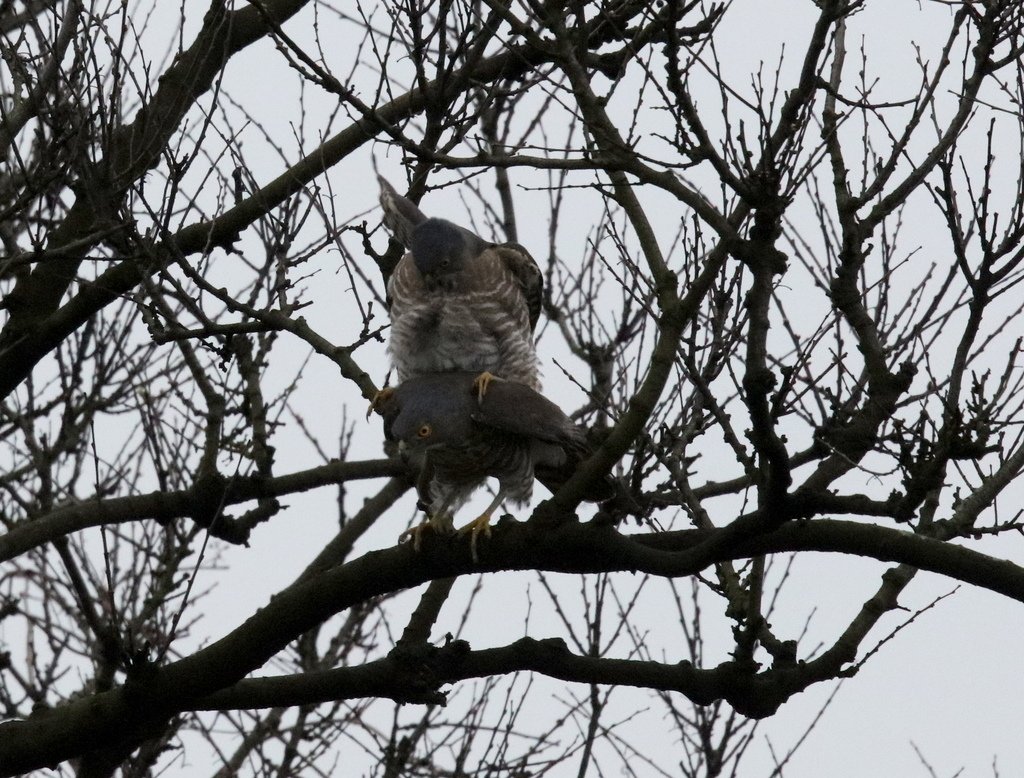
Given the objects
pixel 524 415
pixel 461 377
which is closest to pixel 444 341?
pixel 461 377

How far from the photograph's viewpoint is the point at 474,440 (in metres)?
5.36

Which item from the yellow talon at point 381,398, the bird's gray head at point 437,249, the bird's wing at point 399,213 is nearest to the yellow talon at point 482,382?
the yellow talon at point 381,398

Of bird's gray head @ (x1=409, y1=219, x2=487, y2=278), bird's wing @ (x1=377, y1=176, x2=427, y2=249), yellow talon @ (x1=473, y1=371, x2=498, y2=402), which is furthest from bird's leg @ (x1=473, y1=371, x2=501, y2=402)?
bird's wing @ (x1=377, y1=176, x2=427, y2=249)

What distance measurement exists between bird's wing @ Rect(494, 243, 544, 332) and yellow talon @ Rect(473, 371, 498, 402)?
2.69ft

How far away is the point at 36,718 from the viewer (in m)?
4.72

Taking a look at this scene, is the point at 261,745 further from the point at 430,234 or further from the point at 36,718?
the point at 430,234

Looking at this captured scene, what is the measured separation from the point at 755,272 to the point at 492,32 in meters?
1.78

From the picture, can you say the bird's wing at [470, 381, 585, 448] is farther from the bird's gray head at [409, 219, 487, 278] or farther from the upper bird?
the bird's gray head at [409, 219, 487, 278]

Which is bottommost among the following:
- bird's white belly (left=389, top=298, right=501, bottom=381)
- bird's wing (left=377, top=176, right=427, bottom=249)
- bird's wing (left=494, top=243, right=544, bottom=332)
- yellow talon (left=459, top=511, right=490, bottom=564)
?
yellow talon (left=459, top=511, right=490, bottom=564)

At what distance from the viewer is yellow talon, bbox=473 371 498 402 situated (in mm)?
5320

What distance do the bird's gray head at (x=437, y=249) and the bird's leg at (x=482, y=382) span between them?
531mm

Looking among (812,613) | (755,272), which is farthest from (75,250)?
(812,613)

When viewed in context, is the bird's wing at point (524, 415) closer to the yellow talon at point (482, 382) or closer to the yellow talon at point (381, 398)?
the yellow talon at point (482, 382)

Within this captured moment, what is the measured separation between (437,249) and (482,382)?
25.5 inches
